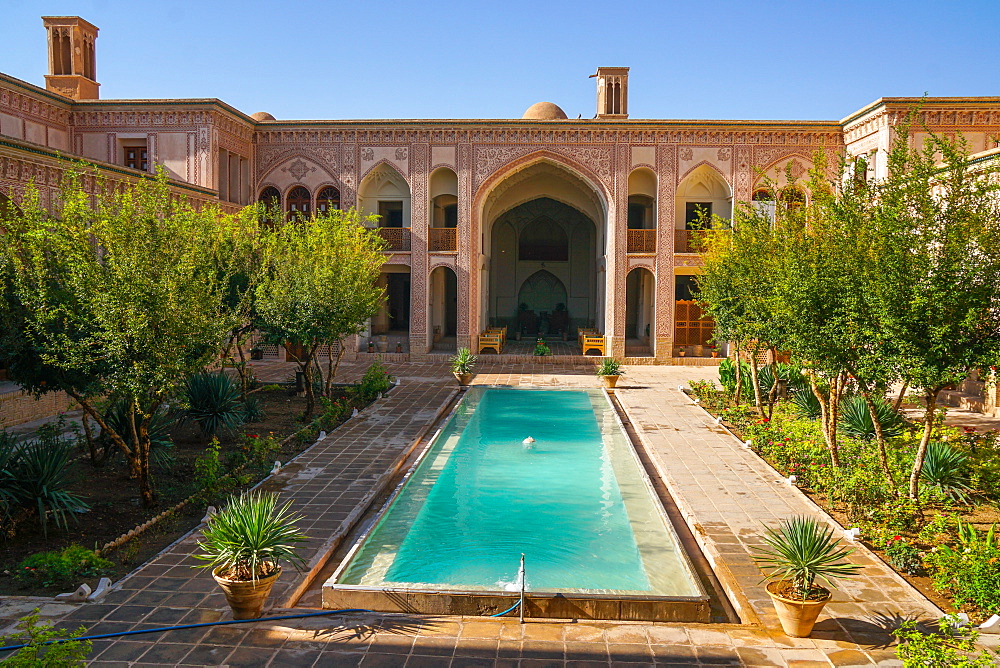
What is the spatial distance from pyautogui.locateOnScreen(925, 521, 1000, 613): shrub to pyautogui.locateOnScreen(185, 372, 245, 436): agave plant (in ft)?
28.2

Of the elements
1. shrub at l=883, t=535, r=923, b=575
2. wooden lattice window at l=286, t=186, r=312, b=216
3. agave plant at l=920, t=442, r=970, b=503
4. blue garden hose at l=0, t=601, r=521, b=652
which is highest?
wooden lattice window at l=286, t=186, r=312, b=216

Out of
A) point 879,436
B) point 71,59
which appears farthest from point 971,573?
point 71,59

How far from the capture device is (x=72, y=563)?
5719mm

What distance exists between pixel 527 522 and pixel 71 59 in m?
19.0

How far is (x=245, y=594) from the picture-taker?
498 centimetres

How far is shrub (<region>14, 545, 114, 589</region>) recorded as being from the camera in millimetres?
5641

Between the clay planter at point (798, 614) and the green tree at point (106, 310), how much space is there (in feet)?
17.8

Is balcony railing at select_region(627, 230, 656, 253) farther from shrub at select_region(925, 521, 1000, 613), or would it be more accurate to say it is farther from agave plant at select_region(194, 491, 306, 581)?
agave plant at select_region(194, 491, 306, 581)

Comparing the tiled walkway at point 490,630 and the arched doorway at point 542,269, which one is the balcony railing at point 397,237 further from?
the tiled walkway at point 490,630

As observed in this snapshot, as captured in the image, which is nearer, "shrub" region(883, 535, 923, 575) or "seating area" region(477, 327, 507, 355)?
"shrub" region(883, 535, 923, 575)

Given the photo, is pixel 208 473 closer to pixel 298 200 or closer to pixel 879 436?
pixel 879 436

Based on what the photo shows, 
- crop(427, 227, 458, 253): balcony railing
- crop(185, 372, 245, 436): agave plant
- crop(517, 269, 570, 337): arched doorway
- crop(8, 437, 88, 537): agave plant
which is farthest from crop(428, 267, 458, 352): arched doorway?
crop(8, 437, 88, 537): agave plant

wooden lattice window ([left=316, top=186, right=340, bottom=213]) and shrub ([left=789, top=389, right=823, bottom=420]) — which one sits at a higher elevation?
wooden lattice window ([left=316, top=186, right=340, bottom=213])

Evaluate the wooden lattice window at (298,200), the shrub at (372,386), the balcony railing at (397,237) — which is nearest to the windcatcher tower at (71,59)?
the wooden lattice window at (298,200)
